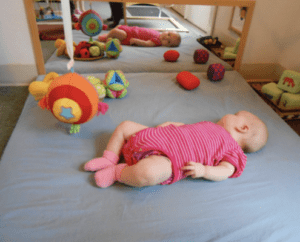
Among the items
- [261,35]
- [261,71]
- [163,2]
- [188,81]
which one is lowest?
[261,71]

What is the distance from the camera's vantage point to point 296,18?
1723mm

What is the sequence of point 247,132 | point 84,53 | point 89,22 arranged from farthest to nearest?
point 89,22, point 84,53, point 247,132

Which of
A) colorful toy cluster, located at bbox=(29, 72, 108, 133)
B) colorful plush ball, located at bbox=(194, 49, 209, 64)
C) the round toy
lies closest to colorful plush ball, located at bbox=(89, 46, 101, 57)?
the round toy

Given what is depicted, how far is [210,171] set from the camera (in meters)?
0.86

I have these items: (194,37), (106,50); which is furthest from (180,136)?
(194,37)

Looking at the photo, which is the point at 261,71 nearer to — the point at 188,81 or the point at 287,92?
the point at 287,92

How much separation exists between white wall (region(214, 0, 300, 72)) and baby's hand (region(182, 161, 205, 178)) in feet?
4.50

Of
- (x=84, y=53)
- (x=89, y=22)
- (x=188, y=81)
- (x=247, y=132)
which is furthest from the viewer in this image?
(x=89, y=22)

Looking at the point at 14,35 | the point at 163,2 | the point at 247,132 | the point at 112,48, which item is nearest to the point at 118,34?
the point at 112,48

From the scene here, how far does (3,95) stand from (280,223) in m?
1.73

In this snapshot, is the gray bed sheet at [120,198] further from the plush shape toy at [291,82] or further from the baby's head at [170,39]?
the baby's head at [170,39]

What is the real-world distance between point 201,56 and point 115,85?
88 cm

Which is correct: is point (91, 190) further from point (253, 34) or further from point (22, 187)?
point (253, 34)

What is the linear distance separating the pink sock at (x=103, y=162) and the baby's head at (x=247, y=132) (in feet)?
1.67
